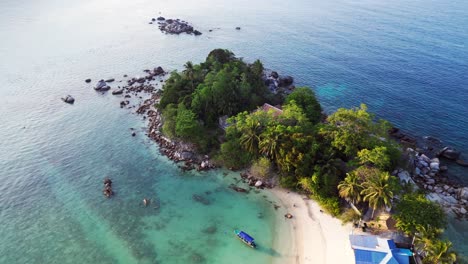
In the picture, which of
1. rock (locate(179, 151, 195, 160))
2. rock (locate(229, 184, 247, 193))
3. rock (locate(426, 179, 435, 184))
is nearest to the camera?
rock (locate(229, 184, 247, 193))

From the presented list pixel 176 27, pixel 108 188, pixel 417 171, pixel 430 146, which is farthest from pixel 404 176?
pixel 176 27

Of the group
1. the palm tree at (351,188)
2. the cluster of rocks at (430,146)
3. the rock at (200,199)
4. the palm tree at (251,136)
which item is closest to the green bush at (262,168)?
the palm tree at (251,136)

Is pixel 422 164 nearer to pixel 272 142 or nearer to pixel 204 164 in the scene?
pixel 272 142

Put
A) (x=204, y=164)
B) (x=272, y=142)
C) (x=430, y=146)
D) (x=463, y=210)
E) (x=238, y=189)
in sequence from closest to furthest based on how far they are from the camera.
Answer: (x=463, y=210)
(x=272, y=142)
(x=238, y=189)
(x=204, y=164)
(x=430, y=146)

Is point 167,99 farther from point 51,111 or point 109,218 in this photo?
point 51,111

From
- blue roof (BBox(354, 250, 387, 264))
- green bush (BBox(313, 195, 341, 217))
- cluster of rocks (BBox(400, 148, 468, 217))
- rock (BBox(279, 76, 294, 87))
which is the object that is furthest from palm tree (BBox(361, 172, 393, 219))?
rock (BBox(279, 76, 294, 87))

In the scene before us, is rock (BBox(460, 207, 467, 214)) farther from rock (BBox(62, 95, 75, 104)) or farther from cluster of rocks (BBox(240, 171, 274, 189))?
rock (BBox(62, 95, 75, 104))

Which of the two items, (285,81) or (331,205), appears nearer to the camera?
(331,205)
